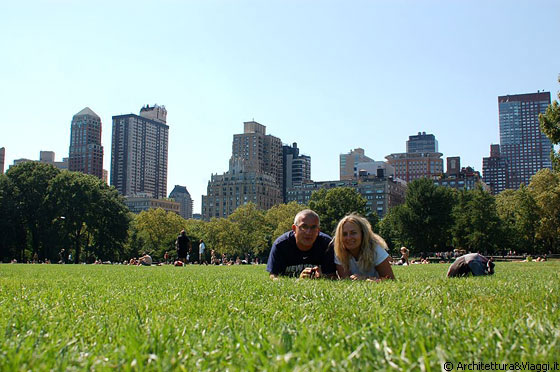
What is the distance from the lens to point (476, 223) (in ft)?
214

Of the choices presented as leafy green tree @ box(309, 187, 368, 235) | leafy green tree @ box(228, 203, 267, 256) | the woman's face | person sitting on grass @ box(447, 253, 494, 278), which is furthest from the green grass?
leafy green tree @ box(228, 203, 267, 256)

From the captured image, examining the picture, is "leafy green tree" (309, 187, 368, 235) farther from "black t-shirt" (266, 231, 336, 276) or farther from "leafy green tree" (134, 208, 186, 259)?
"black t-shirt" (266, 231, 336, 276)

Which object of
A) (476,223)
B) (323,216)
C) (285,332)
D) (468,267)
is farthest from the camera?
(323,216)

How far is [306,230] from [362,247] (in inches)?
36.4

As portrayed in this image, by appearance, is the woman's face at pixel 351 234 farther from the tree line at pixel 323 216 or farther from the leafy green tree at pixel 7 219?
the leafy green tree at pixel 7 219

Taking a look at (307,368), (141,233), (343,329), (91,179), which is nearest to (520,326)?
(343,329)

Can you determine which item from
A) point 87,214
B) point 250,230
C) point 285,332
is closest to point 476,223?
point 250,230

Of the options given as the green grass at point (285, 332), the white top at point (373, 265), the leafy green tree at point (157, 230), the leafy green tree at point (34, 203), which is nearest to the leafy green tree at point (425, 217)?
the leafy green tree at point (157, 230)

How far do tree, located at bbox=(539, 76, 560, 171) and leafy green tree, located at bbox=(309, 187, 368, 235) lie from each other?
5177cm

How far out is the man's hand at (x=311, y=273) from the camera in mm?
7882

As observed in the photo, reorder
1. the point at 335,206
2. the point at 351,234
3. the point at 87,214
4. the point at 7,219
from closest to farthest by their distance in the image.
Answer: the point at 351,234 < the point at 7,219 < the point at 87,214 < the point at 335,206

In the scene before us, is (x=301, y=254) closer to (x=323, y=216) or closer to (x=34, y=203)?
(x=34, y=203)

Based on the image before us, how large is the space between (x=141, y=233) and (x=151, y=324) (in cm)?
9050

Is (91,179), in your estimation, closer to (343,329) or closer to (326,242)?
(326,242)
